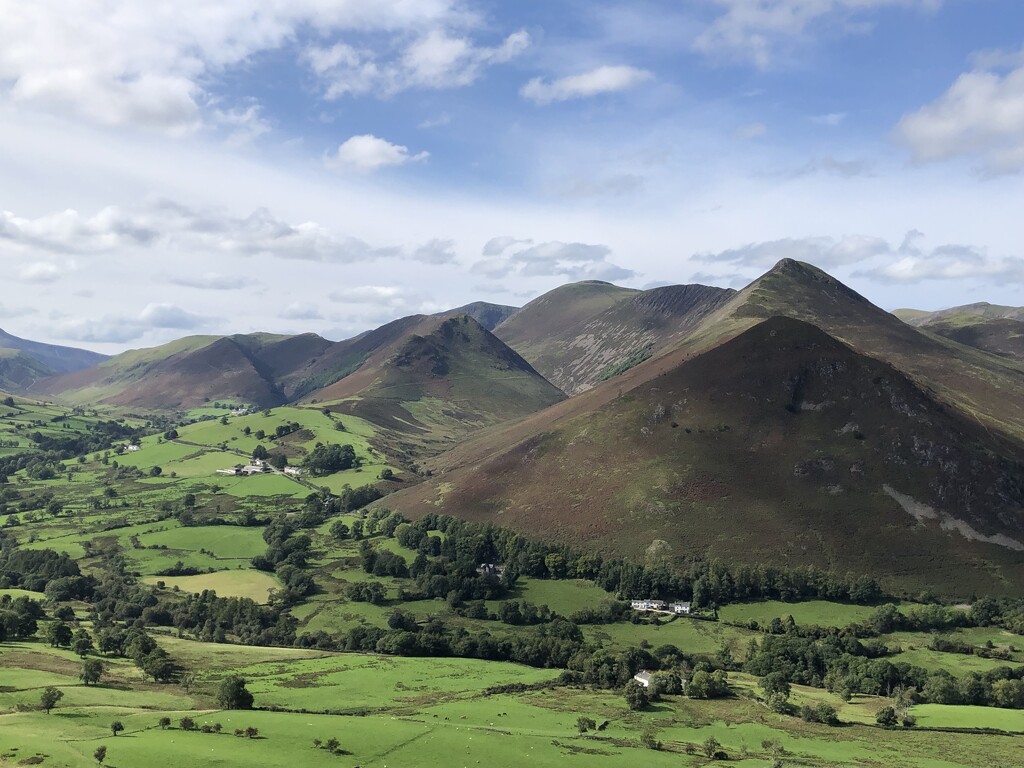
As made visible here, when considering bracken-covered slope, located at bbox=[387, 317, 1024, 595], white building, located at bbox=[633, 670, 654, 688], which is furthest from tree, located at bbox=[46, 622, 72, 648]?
bracken-covered slope, located at bbox=[387, 317, 1024, 595]

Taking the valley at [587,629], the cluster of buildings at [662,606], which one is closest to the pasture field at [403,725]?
the valley at [587,629]

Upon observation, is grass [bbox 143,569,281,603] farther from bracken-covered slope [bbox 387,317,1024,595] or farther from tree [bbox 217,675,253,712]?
tree [bbox 217,675,253,712]

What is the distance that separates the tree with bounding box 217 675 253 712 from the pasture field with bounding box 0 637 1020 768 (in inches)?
82.7

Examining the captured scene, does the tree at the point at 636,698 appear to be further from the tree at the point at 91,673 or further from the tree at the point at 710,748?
the tree at the point at 91,673

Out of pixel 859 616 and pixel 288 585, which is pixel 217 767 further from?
pixel 859 616

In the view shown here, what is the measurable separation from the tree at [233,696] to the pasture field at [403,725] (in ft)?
6.89

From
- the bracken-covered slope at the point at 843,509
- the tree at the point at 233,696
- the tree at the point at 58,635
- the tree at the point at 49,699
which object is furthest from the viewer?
the bracken-covered slope at the point at 843,509

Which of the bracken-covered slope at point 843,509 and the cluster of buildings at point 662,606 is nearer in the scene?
the cluster of buildings at point 662,606

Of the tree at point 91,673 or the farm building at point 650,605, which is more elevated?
the tree at point 91,673

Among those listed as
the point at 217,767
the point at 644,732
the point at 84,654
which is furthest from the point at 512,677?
the point at 84,654

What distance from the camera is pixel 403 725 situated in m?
88.6

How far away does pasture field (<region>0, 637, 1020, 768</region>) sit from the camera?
3012 inches

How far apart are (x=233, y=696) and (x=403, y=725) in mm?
21992

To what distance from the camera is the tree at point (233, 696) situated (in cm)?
9206
